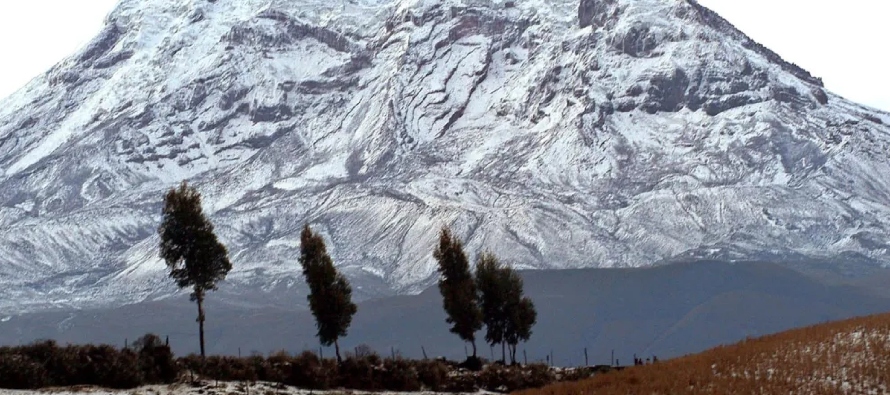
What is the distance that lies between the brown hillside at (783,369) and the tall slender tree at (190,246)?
108 ft

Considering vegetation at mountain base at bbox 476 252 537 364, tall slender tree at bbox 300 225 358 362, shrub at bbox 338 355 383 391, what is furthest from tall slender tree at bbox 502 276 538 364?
shrub at bbox 338 355 383 391

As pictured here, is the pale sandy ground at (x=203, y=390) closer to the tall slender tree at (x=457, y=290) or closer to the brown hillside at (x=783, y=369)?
the brown hillside at (x=783, y=369)

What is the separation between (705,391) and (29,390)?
106 feet

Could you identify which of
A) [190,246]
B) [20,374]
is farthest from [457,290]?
[20,374]

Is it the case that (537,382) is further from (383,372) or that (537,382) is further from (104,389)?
(104,389)

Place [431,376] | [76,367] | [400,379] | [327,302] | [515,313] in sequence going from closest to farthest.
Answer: [76,367], [400,379], [431,376], [327,302], [515,313]

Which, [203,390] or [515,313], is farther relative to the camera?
[515,313]

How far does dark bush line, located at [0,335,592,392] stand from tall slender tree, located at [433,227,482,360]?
1488 cm

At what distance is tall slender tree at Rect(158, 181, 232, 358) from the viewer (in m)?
96.0

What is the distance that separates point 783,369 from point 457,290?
5224 cm

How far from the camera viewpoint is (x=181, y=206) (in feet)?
317

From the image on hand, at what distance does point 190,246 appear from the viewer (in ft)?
315

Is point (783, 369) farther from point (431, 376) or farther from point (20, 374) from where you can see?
point (20, 374)

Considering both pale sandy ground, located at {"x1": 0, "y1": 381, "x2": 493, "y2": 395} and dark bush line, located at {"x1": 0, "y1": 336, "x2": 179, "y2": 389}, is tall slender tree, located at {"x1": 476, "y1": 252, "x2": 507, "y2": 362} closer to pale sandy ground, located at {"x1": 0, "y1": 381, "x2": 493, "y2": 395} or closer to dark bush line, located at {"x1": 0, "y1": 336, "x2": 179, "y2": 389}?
pale sandy ground, located at {"x1": 0, "y1": 381, "x2": 493, "y2": 395}
